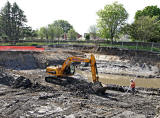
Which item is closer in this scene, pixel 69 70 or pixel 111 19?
pixel 69 70

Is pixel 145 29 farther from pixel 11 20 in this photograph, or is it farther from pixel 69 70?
pixel 11 20

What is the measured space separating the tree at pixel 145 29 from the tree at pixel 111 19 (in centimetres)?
226

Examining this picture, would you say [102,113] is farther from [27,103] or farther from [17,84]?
[17,84]

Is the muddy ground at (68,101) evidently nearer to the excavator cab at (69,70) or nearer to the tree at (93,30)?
the excavator cab at (69,70)

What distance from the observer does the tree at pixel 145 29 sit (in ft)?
108

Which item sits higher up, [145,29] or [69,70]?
[145,29]

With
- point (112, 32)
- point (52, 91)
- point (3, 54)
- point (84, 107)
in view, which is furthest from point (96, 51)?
point (84, 107)

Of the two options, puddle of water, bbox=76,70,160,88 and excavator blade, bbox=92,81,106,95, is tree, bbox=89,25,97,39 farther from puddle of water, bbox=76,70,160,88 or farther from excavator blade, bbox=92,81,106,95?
excavator blade, bbox=92,81,106,95

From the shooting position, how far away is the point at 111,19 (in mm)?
36719

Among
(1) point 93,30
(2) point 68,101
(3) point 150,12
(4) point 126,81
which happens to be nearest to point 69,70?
(2) point 68,101

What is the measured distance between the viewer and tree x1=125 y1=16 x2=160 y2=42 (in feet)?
108

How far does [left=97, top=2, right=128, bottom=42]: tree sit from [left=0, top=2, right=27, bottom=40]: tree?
23.8 metres

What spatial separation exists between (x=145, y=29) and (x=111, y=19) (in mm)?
7727

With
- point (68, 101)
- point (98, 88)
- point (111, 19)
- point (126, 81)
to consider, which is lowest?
point (126, 81)
